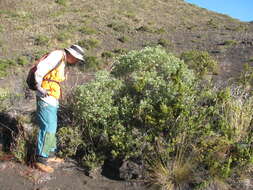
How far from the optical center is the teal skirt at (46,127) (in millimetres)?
4352

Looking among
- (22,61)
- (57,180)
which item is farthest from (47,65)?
(22,61)

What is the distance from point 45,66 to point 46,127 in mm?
840

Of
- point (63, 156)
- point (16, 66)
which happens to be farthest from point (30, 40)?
point (63, 156)

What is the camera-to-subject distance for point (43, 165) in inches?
179

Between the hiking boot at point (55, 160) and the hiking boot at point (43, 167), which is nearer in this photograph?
the hiking boot at point (43, 167)

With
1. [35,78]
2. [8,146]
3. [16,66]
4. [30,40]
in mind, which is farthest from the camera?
[30,40]

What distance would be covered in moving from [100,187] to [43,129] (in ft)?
3.56

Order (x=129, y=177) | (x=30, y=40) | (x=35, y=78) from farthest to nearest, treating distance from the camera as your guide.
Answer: (x=30, y=40), (x=129, y=177), (x=35, y=78)

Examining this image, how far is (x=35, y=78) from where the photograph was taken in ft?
13.3

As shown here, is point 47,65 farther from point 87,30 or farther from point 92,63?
point 87,30

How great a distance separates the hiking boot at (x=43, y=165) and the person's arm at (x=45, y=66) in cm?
96

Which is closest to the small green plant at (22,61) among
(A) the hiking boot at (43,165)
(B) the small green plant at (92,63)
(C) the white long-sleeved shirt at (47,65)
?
(B) the small green plant at (92,63)

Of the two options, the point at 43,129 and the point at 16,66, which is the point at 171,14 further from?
the point at 43,129

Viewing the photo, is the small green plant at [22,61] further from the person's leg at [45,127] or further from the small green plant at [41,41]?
the person's leg at [45,127]
